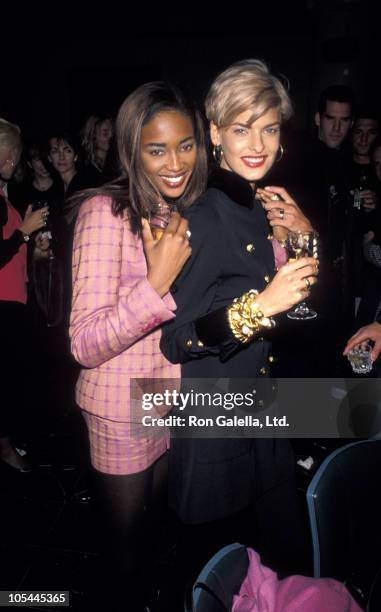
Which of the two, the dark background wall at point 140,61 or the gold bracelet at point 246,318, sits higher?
the dark background wall at point 140,61

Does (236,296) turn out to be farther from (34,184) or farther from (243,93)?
(34,184)

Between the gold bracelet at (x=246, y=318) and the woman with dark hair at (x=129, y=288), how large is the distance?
7.3 inches

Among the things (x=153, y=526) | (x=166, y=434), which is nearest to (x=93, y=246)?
(x=166, y=434)

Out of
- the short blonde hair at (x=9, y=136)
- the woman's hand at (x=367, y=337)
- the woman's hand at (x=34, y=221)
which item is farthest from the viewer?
the woman's hand at (x=34, y=221)

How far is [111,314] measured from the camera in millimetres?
1473

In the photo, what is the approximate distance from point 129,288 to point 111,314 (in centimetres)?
19

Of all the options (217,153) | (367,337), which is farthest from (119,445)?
(367,337)

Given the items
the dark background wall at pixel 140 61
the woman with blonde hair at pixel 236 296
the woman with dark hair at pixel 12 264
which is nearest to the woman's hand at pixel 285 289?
the woman with blonde hair at pixel 236 296

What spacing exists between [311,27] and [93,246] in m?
9.86

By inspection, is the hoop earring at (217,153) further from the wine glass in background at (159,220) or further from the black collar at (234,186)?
the wine glass in background at (159,220)

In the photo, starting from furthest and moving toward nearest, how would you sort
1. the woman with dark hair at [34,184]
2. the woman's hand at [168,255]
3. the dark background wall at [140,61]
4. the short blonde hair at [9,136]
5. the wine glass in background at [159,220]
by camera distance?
the dark background wall at [140,61] → the woman with dark hair at [34,184] → the short blonde hair at [9,136] → the wine glass in background at [159,220] → the woman's hand at [168,255]

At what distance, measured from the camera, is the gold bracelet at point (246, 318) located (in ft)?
4.84

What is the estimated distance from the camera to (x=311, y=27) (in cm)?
957

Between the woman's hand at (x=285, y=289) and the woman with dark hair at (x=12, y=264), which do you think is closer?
the woman's hand at (x=285, y=289)
